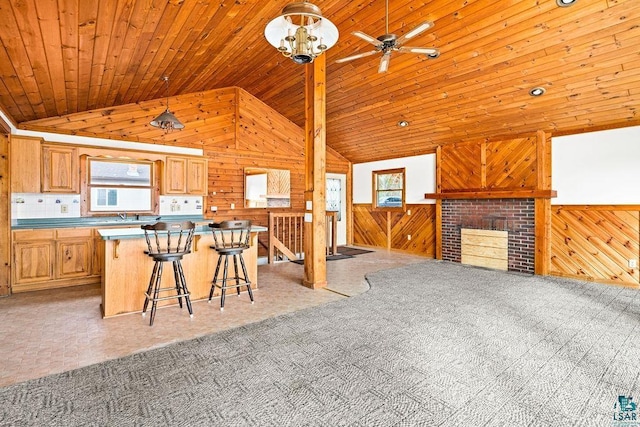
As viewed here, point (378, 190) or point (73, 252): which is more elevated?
point (378, 190)

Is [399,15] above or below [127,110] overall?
above

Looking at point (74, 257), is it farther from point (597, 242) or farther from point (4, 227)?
point (597, 242)

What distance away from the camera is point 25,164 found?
4625mm

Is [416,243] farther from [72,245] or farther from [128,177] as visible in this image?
[72,245]

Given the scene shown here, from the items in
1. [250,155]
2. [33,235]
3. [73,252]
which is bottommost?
[73,252]

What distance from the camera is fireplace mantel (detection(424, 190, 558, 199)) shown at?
18.2ft

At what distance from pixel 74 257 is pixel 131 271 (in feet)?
6.46

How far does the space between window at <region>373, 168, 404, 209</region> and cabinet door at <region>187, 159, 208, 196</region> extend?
176 inches

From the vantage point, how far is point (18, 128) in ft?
15.9

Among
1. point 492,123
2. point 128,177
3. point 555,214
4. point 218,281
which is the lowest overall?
point 218,281

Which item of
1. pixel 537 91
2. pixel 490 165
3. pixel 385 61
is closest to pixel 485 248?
pixel 490 165

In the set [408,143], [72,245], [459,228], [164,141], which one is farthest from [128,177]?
[459,228]

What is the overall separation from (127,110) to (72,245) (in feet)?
8.10

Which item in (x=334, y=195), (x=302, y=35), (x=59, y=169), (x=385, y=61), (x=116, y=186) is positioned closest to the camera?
(x=302, y=35)
